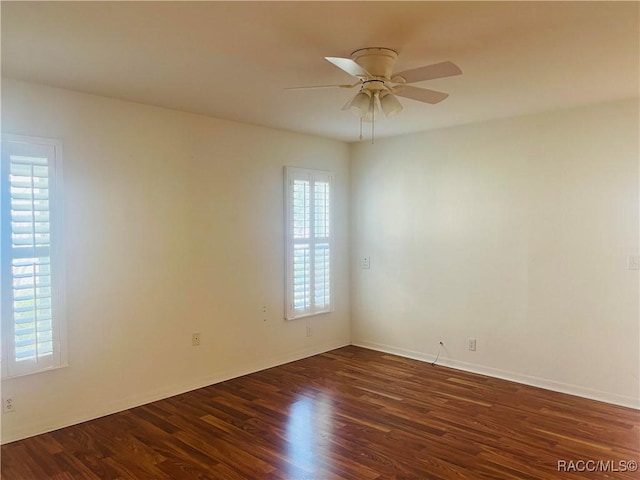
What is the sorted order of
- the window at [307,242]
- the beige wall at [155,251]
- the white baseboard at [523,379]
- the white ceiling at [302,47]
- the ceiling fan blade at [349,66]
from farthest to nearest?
the window at [307,242] < the white baseboard at [523,379] < the beige wall at [155,251] < the ceiling fan blade at [349,66] < the white ceiling at [302,47]

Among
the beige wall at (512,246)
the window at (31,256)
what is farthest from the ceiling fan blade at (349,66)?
the beige wall at (512,246)

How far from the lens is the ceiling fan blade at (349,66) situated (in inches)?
88.6

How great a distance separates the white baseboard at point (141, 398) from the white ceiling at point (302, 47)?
91.1 inches

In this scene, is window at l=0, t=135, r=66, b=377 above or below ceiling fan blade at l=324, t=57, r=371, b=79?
below

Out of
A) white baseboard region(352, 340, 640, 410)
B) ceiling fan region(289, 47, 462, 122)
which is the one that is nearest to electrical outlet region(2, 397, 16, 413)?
ceiling fan region(289, 47, 462, 122)

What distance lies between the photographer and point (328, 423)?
11.0ft

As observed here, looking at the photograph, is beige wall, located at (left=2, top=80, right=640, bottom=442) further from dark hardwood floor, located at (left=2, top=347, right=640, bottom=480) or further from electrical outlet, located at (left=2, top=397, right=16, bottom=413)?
dark hardwood floor, located at (left=2, top=347, right=640, bottom=480)

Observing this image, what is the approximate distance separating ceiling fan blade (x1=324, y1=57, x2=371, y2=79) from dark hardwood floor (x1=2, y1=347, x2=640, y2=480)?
2221mm

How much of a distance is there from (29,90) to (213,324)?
7.56 ft

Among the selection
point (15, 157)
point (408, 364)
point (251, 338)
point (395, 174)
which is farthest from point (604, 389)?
point (15, 157)

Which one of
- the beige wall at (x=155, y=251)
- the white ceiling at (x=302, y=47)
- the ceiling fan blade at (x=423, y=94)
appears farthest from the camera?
the beige wall at (x=155, y=251)

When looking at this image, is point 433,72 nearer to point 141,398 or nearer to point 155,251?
point 155,251

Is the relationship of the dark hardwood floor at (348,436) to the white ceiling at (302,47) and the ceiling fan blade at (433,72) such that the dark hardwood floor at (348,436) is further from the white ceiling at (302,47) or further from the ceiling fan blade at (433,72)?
the white ceiling at (302,47)

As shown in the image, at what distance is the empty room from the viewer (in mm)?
2523
